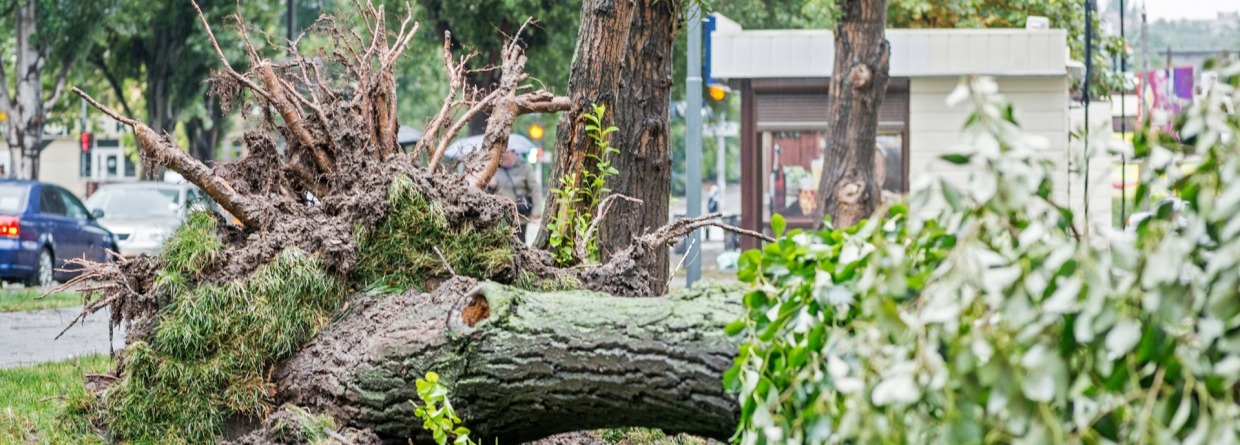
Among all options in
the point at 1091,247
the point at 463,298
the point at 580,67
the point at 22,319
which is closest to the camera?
the point at 1091,247

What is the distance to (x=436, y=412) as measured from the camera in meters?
4.48

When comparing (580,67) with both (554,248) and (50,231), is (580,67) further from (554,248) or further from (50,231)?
(50,231)

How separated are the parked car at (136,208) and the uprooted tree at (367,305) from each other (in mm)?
15929

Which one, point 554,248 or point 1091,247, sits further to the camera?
point 554,248

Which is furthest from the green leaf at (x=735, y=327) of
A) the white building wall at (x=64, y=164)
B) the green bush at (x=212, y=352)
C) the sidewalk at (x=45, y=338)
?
the white building wall at (x=64, y=164)

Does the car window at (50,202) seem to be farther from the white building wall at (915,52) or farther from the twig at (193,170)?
the twig at (193,170)

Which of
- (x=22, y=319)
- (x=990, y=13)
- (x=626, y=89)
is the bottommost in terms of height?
(x=22, y=319)

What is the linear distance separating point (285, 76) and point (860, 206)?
336 inches

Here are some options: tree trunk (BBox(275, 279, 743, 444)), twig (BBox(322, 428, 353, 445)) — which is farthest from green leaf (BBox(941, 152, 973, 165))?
twig (BBox(322, 428, 353, 445))

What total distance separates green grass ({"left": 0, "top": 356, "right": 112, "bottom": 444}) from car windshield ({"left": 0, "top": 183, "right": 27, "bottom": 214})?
33.6ft

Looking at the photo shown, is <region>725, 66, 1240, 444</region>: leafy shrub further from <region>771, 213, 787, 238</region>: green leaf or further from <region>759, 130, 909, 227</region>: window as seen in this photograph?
<region>759, 130, 909, 227</region>: window

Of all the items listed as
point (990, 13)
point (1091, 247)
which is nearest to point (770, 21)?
point (990, 13)

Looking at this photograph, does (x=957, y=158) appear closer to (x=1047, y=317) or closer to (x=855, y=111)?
(x=1047, y=317)

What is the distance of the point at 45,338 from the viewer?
1147cm
